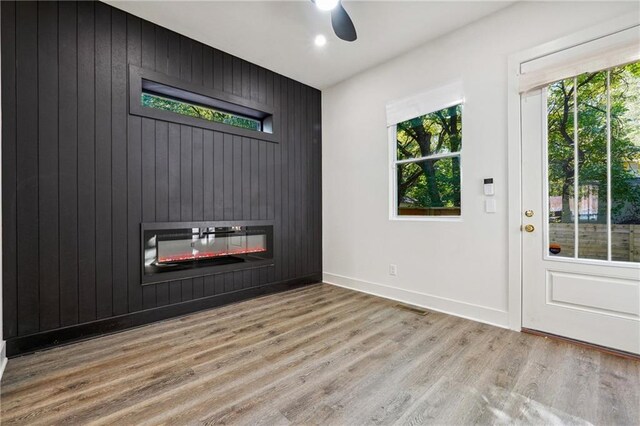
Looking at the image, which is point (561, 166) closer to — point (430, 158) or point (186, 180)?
point (430, 158)

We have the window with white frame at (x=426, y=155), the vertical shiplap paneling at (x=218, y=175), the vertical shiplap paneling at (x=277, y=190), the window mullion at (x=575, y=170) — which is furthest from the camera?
the vertical shiplap paneling at (x=277, y=190)

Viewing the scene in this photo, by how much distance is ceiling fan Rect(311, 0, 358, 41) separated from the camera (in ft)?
7.11

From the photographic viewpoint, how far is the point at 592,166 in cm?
225

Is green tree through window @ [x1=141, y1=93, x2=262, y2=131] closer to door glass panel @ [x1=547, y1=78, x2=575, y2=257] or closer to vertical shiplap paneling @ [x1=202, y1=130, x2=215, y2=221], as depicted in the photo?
vertical shiplap paneling @ [x1=202, y1=130, x2=215, y2=221]

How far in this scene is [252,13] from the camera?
2.68 m

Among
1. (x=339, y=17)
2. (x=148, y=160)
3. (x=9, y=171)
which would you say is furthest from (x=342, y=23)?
(x=9, y=171)

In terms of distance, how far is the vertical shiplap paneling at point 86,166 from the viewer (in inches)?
95.1

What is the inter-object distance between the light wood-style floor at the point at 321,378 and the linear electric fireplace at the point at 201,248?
1.85 ft

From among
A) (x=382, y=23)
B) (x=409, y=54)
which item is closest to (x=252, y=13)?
(x=382, y=23)

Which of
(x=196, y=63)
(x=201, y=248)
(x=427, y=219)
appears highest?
(x=196, y=63)

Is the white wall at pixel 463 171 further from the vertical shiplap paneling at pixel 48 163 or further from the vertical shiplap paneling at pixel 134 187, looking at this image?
the vertical shiplap paneling at pixel 48 163

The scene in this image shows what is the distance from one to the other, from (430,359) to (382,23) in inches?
119

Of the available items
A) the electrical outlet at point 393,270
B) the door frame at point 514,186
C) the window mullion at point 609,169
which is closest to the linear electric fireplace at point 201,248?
the electrical outlet at point 393,270

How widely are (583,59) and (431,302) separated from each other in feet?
8.17
